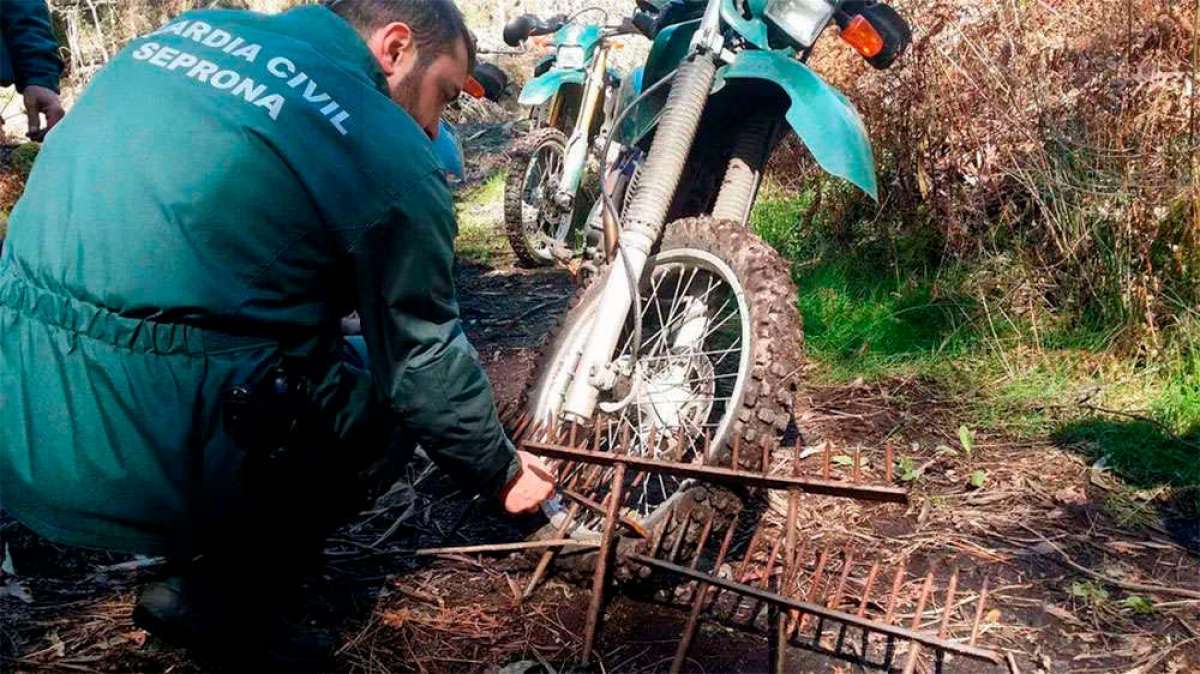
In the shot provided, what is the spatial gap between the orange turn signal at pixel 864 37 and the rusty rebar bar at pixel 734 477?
1680mm

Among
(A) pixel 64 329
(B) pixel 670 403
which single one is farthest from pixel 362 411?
(B) pixel 670 403

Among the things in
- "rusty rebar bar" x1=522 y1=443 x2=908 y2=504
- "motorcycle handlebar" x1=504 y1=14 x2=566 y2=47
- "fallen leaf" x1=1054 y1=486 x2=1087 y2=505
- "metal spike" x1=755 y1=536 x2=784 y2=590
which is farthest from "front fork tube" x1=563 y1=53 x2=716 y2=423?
"motorcycle handlebar" x1=504 y1=14 x2=566 y2=47

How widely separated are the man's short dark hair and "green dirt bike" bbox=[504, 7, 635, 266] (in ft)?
10.0

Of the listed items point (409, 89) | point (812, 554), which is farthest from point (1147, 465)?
point (409, 89)

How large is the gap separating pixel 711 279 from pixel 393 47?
4.40ft

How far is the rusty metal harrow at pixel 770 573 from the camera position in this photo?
77.4 inches

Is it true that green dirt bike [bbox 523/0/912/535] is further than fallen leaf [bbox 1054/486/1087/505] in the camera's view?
No

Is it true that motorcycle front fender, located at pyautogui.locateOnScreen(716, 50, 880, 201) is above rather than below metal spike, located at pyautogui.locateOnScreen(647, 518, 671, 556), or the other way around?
above

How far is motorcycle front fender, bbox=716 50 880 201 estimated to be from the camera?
2.77 meters

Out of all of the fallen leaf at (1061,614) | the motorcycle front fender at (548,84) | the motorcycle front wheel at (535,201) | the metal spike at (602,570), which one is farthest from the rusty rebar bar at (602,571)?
the motorcycle front fender at (548,84)

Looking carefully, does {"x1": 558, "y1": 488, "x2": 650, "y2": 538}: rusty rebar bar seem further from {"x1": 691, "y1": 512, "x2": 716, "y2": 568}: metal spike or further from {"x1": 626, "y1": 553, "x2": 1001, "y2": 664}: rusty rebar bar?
{"x1": 626, "y1": 553, "x2": 1001, "y2": 664}: rusty rebar bar

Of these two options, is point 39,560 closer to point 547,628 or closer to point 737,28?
point 547,628

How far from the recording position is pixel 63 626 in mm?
2240

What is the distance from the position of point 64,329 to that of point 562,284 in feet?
11.9
